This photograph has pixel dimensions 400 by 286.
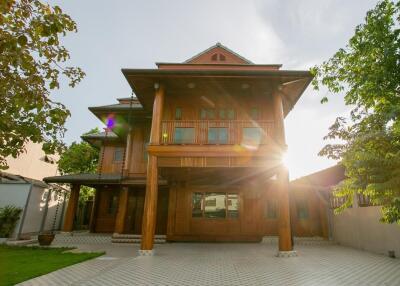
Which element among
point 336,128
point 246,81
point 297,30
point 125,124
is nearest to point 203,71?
point 246,81

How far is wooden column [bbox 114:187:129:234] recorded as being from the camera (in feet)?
43.1

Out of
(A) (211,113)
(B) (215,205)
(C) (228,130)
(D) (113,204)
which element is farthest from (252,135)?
(D) (113,204)

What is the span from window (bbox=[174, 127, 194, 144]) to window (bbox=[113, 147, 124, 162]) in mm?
7431

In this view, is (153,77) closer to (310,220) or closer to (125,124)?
(125,124)

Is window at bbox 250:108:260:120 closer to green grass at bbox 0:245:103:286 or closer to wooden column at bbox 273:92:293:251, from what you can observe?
wooden column at bbox 273:92:293:251

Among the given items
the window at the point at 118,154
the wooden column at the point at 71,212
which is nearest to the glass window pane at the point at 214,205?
the window at the point at 118,154

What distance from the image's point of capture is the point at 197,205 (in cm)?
1347

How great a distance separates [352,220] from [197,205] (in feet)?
25.8

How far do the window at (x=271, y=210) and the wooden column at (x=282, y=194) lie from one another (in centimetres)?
524

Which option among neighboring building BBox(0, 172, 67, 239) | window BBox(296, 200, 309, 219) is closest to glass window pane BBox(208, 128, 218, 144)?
window BBox(296, 200, 309, 219)

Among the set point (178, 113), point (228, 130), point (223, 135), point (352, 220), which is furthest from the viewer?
point (178, 113)

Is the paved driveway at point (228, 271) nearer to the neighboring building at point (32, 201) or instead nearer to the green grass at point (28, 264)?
the green grass at point (28, 264)

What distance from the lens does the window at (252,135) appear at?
9852 mm

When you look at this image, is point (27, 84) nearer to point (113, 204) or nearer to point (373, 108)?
point (373, 108)
